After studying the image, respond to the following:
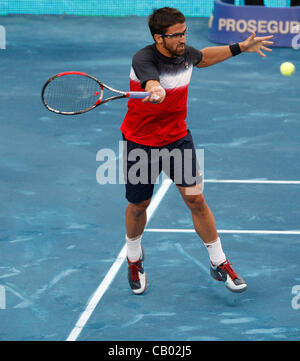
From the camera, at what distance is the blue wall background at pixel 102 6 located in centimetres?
1705

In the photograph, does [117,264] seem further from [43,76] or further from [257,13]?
[257,13]

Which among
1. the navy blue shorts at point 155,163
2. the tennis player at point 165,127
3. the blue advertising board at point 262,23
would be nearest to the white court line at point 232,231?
the tennis player at point 165,127

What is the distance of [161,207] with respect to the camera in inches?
270

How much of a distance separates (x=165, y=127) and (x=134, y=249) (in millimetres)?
981

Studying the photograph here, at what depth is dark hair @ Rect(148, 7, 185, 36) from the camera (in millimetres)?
4668

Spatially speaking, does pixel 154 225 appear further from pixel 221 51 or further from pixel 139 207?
pixel 221 51

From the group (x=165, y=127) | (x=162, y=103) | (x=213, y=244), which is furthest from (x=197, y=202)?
(x=162, y=103)

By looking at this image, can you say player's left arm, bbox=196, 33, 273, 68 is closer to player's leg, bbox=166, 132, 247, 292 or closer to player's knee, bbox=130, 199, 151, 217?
player's leg, bbox=166, 132, 247, 292

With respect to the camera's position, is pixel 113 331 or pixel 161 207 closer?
pixel 113 331

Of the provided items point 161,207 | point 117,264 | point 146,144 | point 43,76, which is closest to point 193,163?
point 146,144

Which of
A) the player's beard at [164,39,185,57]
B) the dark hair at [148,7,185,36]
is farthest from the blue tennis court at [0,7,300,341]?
the dark hair at [148,7,185,36]

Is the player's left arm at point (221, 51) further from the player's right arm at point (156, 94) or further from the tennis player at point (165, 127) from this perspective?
the player's right arm at point (156, 94)

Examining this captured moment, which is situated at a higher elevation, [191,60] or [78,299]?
[191,60]
